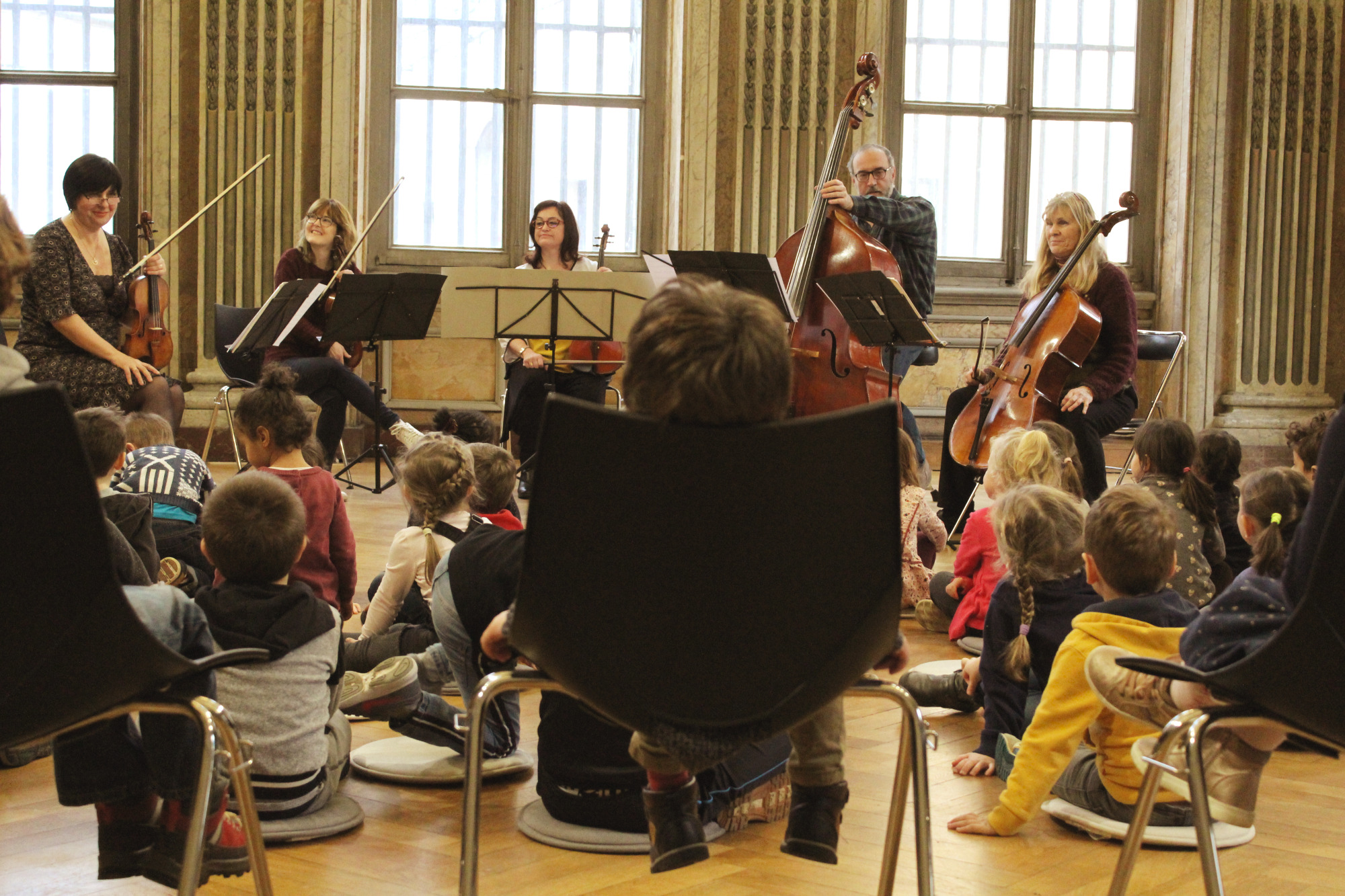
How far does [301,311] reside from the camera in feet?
16.7

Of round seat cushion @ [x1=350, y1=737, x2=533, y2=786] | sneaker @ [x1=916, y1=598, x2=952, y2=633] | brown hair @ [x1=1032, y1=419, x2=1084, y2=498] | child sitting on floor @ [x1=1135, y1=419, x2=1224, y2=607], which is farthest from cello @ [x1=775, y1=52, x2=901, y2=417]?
round seat cushion @ [x1=350, y1=737, x2=533, y2=786]

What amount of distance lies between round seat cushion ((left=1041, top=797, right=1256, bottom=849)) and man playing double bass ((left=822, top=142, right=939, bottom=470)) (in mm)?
2605

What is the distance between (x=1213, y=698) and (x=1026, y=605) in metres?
0.97

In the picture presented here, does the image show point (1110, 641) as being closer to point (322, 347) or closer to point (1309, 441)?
point (1309, 441)

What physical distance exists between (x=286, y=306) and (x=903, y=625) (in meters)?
2.78

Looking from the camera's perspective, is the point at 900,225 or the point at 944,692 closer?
the point at 944,692

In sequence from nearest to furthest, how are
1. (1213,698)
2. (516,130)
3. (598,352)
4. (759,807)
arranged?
(1213,698), (759,807), (598,352), (516,130)

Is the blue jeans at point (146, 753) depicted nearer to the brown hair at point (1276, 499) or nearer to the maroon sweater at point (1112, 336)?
the brown hair at point (1276, 499)

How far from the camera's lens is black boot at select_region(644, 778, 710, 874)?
1.56 metres

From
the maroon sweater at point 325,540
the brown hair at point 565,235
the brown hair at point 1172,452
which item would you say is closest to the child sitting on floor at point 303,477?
the maroon sweater at point 325,540

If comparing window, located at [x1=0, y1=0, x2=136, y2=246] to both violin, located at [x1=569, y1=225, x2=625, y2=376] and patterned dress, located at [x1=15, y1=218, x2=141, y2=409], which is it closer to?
patterned dress, located at [x1=15, y1=218, x2=141, y2=409]

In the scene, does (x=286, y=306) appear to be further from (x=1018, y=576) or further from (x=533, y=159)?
(x=1018, y=576)

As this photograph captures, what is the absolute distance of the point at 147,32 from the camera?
267 inches

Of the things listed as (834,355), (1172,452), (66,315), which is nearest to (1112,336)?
(834,355)
